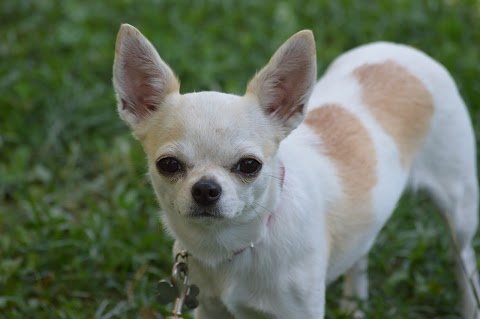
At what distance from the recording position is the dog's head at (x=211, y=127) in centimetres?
292

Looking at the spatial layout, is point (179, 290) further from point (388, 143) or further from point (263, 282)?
point (388, 143)

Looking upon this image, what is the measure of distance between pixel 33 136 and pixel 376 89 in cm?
281

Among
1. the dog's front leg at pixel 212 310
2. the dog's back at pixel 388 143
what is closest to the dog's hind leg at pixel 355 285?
the dog's back at pixel 388 143

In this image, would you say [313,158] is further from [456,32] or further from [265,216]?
[456,32]

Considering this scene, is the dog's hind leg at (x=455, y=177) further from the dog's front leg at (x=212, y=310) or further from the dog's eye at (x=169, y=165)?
the dog's eye at (x=169, y=165)

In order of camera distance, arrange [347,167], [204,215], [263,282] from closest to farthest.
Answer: [204,215], [263,282], [347,167]

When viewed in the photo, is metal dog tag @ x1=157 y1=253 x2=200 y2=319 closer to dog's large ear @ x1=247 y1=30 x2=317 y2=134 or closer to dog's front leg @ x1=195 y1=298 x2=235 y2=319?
dog's front leg @ x1=195 y1=298 x2=235 y2=319

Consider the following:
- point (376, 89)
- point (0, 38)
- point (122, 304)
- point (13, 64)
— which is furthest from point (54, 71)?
point (376, 89)

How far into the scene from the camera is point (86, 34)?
6.66m

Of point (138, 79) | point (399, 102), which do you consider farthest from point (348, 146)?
point (138, 79)

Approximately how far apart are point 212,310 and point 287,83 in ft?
3.65

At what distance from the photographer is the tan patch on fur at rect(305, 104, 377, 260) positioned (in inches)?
141

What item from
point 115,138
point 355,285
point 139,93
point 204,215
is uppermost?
point 139,93

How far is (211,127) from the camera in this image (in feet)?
9.59
